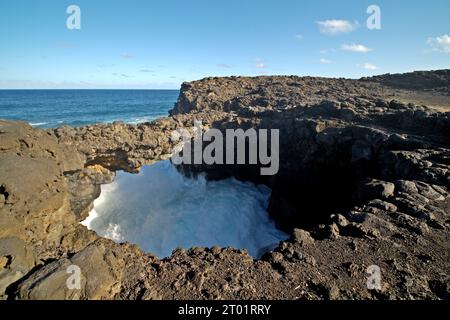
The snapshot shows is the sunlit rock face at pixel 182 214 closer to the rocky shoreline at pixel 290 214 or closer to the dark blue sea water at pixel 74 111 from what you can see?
the rocky shoreline at pixel 290 214

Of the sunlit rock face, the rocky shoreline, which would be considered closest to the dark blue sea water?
the sunlit rock face

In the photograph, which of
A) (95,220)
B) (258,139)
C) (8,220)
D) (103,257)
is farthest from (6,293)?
(258,139)

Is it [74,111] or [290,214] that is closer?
[290,214]

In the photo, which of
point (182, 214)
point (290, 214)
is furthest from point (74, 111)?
point (290, 214)

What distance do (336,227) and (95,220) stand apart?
43.8 feet

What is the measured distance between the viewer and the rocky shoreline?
577 centimetres

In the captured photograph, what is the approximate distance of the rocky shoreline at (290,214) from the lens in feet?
18.9

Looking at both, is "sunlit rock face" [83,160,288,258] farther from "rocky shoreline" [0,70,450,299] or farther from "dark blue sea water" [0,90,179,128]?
"dark blue sea water" [0,90,179,128]

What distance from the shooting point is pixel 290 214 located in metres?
15.3

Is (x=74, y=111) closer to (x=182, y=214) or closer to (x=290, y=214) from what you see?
(x=182, y=214)

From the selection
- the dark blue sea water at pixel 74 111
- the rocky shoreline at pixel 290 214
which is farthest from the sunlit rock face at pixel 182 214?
the dark blue sea water at pixel 74 111

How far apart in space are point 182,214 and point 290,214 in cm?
629

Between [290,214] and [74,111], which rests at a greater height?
[74,111]
